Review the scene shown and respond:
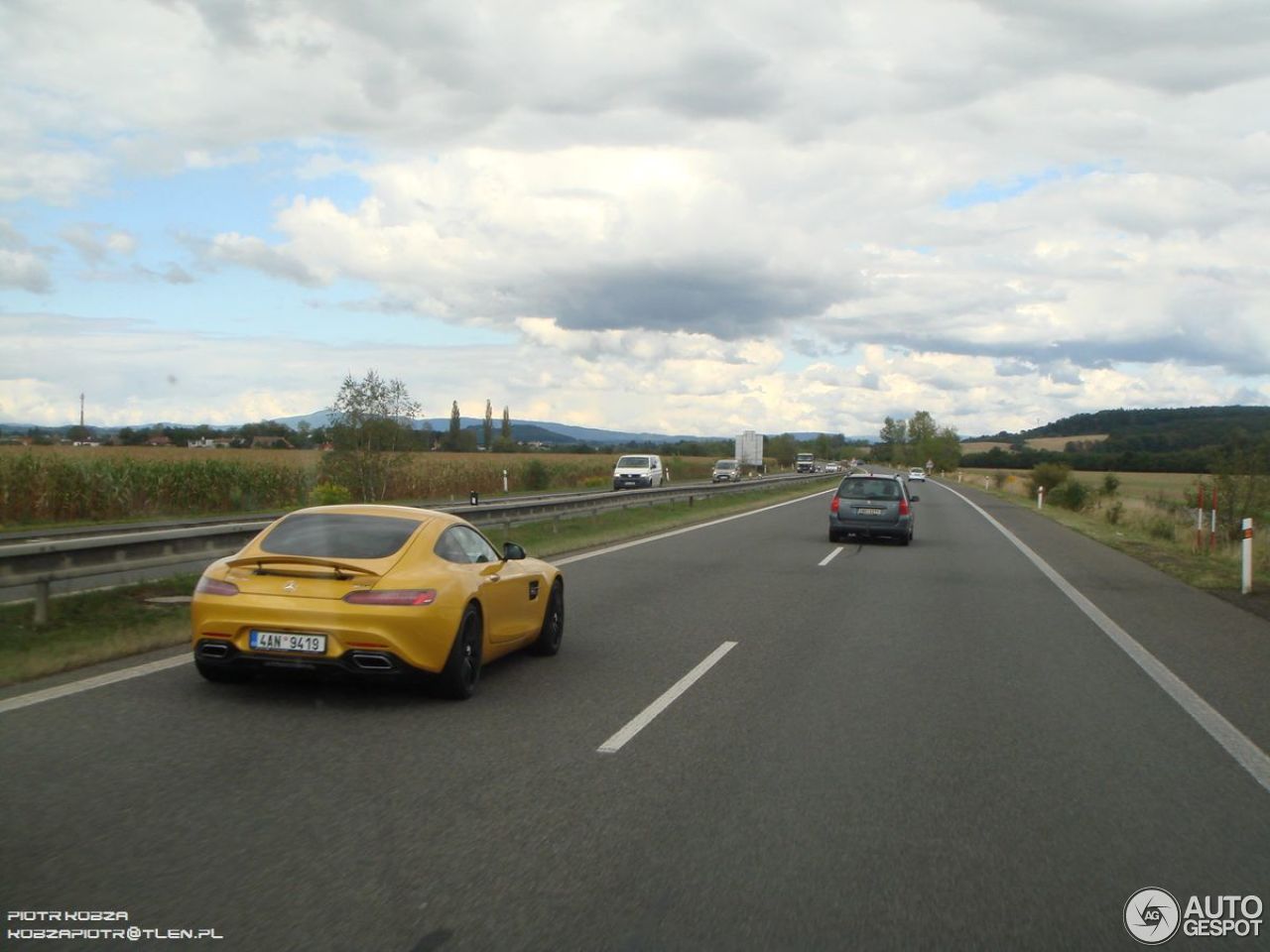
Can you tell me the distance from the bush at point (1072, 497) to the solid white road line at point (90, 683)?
1908 inches

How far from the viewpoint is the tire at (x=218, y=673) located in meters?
7.73

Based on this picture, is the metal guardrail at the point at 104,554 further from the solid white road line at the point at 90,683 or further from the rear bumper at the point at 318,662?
the rear bumper at the point at 318,662

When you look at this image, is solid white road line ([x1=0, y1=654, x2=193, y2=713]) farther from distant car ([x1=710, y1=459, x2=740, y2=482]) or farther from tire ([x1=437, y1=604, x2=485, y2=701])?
distant car ([x1=710, y1=459, x2=740, y2=482])

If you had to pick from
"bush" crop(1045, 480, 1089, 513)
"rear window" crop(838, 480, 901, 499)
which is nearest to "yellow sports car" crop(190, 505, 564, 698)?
"rear window" crop(838, 480, 901, 499)

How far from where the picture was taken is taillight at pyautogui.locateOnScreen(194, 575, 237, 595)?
24.6ft

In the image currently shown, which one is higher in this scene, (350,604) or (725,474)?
(350,604)

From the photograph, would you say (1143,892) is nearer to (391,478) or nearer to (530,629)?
(530,629)

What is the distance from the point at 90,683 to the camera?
796 cm

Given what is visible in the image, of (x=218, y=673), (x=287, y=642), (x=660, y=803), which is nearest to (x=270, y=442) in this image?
(x=218, y=673)

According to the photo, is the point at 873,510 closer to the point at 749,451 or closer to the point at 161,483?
the point at 161,483

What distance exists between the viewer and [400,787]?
5.70 m

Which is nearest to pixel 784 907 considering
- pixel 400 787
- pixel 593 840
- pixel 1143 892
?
pixel 593 840

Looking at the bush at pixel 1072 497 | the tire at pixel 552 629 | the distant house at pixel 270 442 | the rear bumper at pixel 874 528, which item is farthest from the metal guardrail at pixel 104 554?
the bush at pixel 1072 497

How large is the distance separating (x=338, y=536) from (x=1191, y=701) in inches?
245
